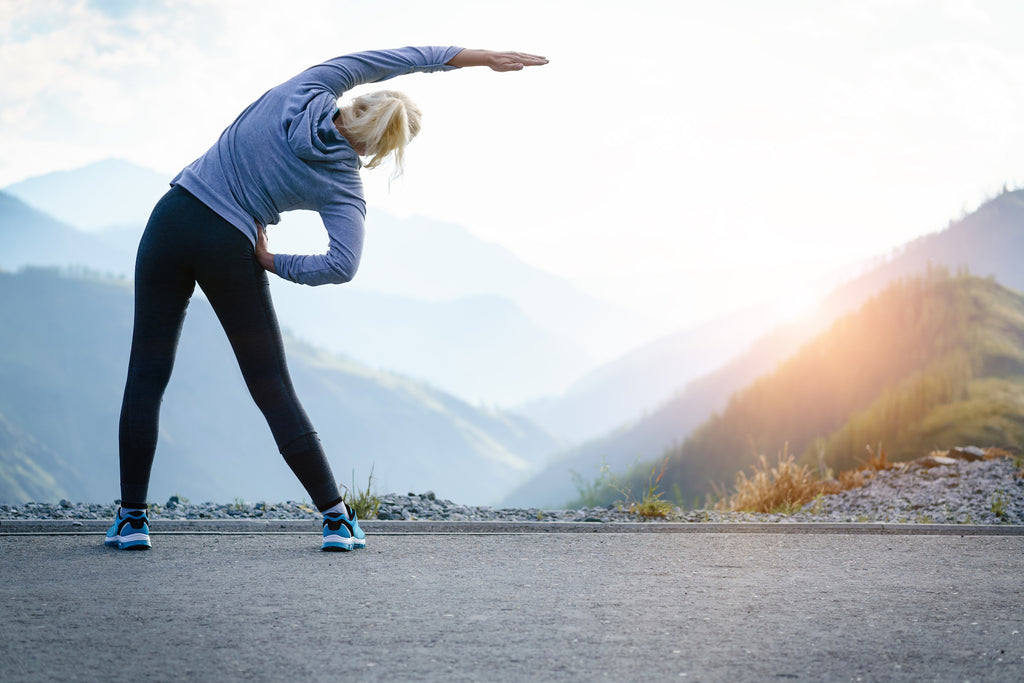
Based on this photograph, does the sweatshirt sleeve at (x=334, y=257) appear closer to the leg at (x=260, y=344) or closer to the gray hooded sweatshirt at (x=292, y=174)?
the gray hooded sweatshirt at (x=292, y=174)

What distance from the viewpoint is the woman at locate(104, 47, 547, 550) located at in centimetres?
374

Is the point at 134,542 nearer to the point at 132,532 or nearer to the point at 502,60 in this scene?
the point at 132,532

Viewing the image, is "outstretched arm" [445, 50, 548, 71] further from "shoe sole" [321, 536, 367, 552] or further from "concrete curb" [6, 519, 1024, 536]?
"concrete curb" [6, 519, 1024, 536]

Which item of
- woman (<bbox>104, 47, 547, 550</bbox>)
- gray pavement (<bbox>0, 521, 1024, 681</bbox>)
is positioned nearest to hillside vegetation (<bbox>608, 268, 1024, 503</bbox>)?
gray pavement (<bbox>0, 521, 1024, 681</bbox>)

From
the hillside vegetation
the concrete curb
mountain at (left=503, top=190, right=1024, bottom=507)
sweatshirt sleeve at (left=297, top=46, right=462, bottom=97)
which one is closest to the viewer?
sweatshirt sleeve at (left=297, top=46, right=462, bottom=97)

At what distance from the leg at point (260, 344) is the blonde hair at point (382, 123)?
2.02 feet

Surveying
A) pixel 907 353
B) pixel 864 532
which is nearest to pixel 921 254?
pixel 907 353

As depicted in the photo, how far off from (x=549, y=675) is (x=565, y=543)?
2269 mm

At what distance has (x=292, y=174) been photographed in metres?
3.77

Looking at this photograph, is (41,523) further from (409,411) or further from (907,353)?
(409,411)

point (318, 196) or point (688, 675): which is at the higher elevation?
point (318, 196)

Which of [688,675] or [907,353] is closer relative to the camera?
[688,675]

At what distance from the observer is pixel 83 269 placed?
186 meters

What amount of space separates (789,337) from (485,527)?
8803cm
